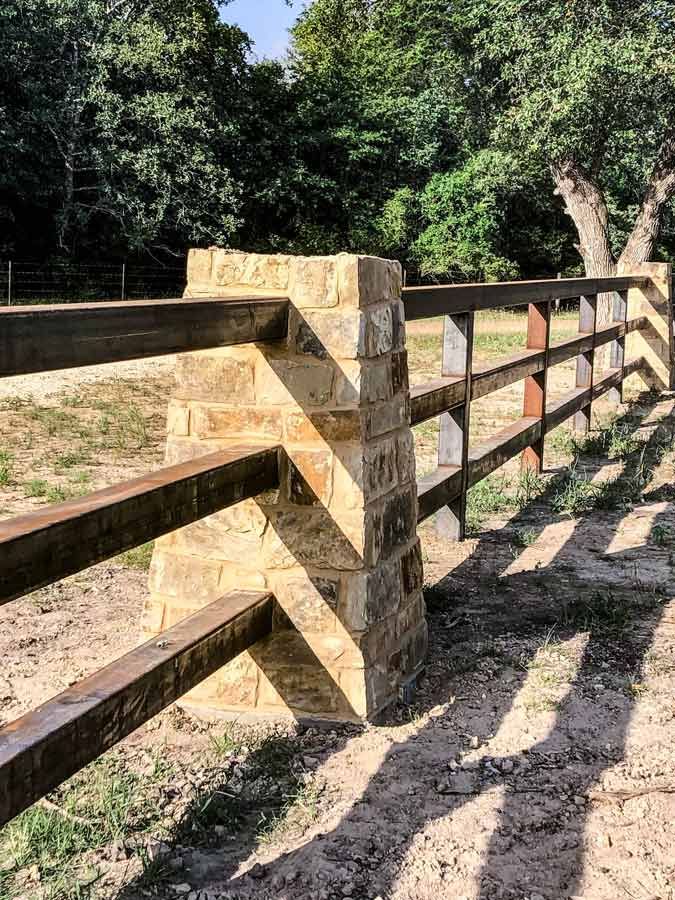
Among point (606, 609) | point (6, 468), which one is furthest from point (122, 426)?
point (606, 609)

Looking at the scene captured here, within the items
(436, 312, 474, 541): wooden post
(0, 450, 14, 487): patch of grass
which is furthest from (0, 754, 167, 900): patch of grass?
(0, 450, 14, 487): patch of grass

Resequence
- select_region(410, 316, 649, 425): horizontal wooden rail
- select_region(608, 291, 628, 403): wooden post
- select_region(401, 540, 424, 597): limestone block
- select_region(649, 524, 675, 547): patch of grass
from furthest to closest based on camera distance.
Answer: select_region(608, 291, 628, 403): wooden post → select_region(649, 524, 675, 547): patch of grass → select_region(410, 316, 649, 425): horizontal wooden rail → select_region(401, 540, 424, 597): limestone block

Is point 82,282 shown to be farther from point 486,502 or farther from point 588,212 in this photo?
point 486,502

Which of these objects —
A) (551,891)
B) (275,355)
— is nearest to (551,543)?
(275,355)

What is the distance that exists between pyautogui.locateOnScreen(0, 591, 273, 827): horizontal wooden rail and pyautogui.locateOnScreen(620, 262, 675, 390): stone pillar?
370 inches

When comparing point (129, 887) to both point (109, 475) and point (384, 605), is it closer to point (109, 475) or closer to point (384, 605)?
point (384, 605)

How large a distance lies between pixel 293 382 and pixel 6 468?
428cm

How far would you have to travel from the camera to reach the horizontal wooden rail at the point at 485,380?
475 centimetres

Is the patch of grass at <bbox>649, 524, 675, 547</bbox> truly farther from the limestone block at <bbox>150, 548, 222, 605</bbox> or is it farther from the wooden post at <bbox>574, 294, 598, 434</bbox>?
the wooden post at <bbox>574, 294, 598, 434</bbox>

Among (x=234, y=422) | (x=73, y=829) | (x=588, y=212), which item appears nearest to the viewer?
(x=73, y=829)

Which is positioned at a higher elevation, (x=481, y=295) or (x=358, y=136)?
(x=358, y=136)

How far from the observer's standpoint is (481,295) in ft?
17.9

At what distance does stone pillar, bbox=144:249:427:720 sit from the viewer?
3.15m

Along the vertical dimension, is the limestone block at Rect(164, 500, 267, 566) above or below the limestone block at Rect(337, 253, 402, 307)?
below
